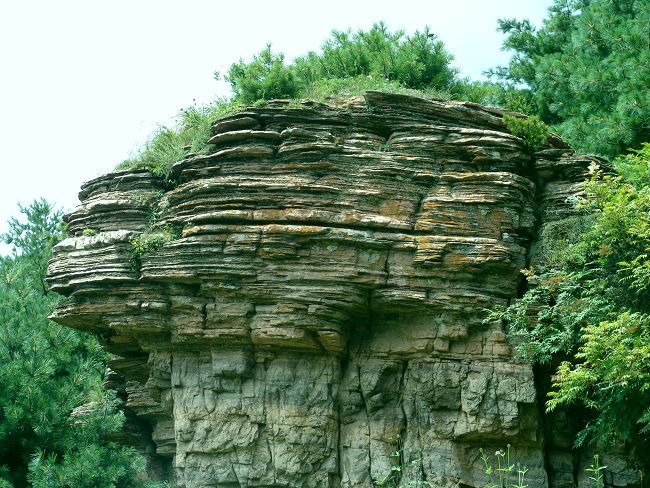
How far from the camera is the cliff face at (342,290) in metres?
13.3

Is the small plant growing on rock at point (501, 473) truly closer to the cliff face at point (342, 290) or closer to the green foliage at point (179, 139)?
the cliff face at point (342, 290)

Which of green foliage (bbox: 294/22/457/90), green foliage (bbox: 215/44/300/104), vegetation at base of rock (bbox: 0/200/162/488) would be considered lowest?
vegetation at base of rock (bbox: 0/200/162/488)

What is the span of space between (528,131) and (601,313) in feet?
10.9

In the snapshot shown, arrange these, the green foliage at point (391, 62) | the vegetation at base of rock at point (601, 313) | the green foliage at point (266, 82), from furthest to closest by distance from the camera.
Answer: the green foliage at point (391, 62) → the green foliage at point (266, 82) → the vegetation at base of rock at point (601, 313)

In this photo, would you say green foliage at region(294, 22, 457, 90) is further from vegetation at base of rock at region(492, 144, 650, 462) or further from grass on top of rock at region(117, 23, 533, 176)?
vegetation at base of rock at region(492, 144, 650, 462)

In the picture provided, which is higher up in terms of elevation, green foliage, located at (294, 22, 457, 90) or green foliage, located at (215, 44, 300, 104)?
green foliage, located at (294, 22, 457, 90)

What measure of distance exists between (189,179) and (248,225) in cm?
175

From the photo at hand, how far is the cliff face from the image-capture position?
43.5 feet

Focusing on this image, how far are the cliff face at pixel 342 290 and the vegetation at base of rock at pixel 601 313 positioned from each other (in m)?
0.51

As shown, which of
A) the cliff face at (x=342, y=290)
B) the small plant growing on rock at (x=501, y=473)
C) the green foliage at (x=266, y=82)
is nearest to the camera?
the small plant growing on rock at (x=501, y=473)

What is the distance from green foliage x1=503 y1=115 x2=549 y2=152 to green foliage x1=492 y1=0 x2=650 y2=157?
492 centimetres

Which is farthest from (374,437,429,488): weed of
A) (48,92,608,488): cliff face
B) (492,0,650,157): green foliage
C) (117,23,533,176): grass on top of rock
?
(492,0,650,157): green foliage

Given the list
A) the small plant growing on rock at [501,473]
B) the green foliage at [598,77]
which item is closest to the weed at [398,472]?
the small plant growing on rock at [501,473]

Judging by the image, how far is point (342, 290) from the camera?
13234 millimetres
